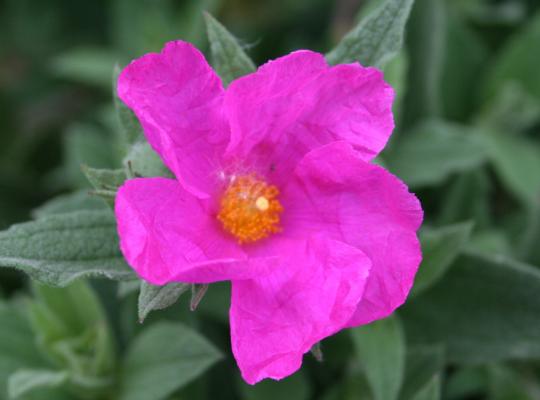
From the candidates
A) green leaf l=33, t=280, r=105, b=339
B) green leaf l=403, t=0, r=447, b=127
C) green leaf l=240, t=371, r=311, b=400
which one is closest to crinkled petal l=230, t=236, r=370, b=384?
green leaf l=240, t=371, r=311, b=400

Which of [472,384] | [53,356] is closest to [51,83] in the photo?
[53,356]

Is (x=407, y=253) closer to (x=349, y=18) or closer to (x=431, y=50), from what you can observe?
(x=431, y=50)

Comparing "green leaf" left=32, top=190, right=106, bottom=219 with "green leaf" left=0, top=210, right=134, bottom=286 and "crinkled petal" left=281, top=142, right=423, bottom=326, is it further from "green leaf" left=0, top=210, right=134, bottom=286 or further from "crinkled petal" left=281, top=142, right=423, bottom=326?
"crinkled petal" left=281, top=142, right=423, bottom=326

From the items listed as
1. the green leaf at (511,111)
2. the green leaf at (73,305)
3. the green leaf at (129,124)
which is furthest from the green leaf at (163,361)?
the green leaf at (511,111)

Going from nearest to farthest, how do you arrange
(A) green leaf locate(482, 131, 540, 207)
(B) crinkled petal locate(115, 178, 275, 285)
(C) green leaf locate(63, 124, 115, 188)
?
(B) crinkled petal locate(115, 178, 275, 285), (A) green leaf locate(482, 131, 540, 207), (C) green leaf locate(63, 124, 115, 188)

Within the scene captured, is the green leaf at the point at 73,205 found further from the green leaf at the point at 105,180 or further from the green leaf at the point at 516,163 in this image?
the green leaf at the point at 516,163

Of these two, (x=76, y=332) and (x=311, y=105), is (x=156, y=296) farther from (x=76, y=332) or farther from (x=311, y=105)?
(x=76, y=332)
